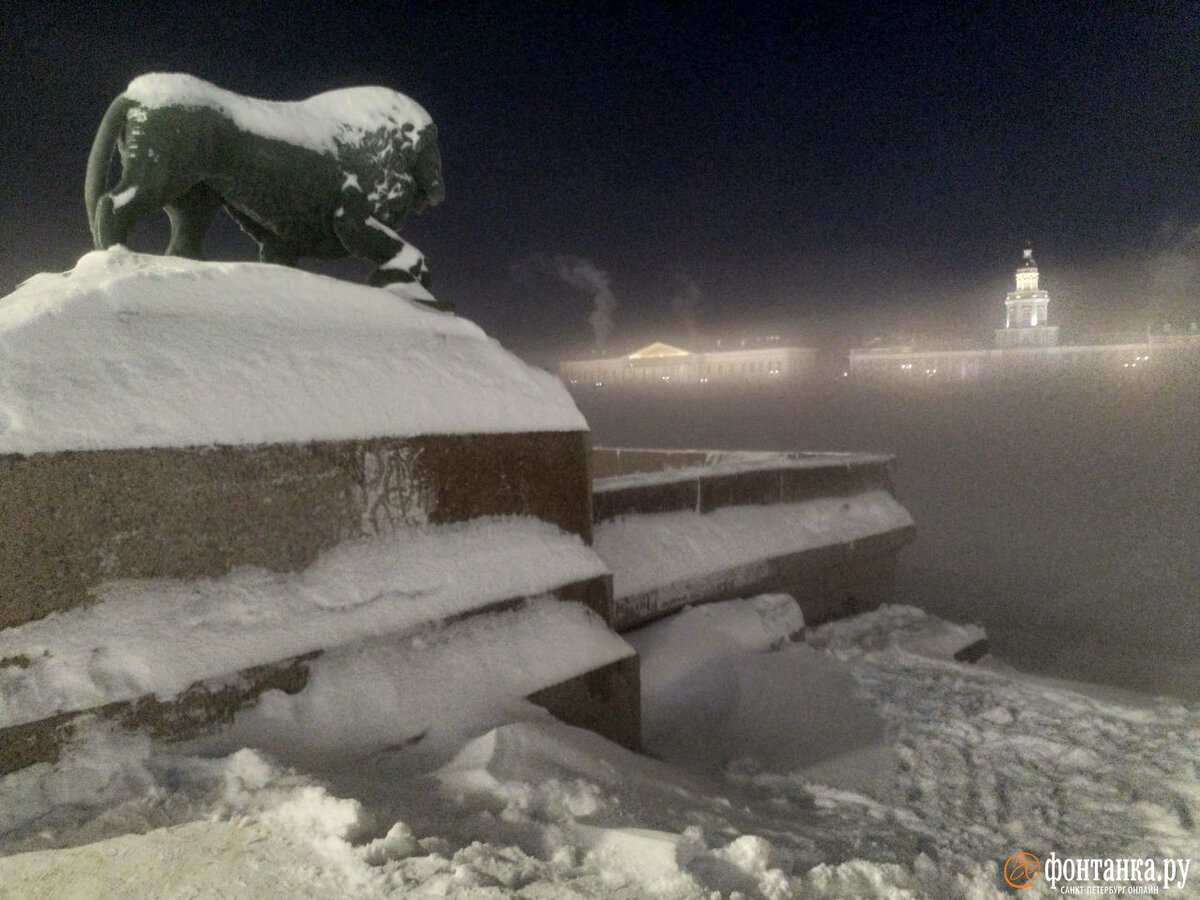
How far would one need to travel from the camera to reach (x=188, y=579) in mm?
1886

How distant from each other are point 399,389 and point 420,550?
0.56 meters

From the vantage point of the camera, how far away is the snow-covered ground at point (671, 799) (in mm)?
1321

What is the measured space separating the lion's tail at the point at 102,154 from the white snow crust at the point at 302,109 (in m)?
0.06

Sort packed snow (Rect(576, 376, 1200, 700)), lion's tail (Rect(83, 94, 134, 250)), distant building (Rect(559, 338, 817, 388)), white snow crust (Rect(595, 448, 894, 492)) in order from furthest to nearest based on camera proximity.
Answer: distant building (Rect(559, 338, 817, 388)), packed snow (Rect(576, 376, 1200, 700)), white snow crust (Rect(595, 448, 894, 492)), lion's tail (Rect(83, 94, 134, 250))

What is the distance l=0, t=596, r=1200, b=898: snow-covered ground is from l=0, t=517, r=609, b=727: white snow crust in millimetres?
145

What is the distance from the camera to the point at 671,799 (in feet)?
6.34

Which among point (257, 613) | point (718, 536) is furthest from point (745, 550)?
point (257, 613)

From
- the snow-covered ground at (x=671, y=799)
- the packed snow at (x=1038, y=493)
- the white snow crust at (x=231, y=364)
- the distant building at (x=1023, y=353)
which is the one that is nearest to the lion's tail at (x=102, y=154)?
the white snow crust at (x=231, y=364)

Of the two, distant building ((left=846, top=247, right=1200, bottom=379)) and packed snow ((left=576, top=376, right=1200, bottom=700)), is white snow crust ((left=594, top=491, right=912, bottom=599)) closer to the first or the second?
packed snow ((left=576, top=376, right=1200, bottom=700))

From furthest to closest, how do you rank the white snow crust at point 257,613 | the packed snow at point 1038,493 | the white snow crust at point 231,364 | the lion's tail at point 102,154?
the packed snow at point 1038,493 < the lion's tail at point 102,154 < the white snow crust at point 231,364 < the white snow crust at point 257,613

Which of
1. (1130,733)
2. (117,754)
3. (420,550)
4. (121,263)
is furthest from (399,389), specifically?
(1130,733)

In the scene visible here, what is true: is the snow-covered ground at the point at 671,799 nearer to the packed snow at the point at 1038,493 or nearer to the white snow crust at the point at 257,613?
the white snow crust at the point at 257,613

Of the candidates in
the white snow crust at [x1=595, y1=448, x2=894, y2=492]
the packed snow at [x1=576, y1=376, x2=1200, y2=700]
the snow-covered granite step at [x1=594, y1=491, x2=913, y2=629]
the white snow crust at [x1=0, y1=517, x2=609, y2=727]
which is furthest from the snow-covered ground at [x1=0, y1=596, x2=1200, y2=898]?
the packed snow at [x1=576, y1=376, x2=1200, y2=700]

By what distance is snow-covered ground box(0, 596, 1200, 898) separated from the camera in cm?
132
